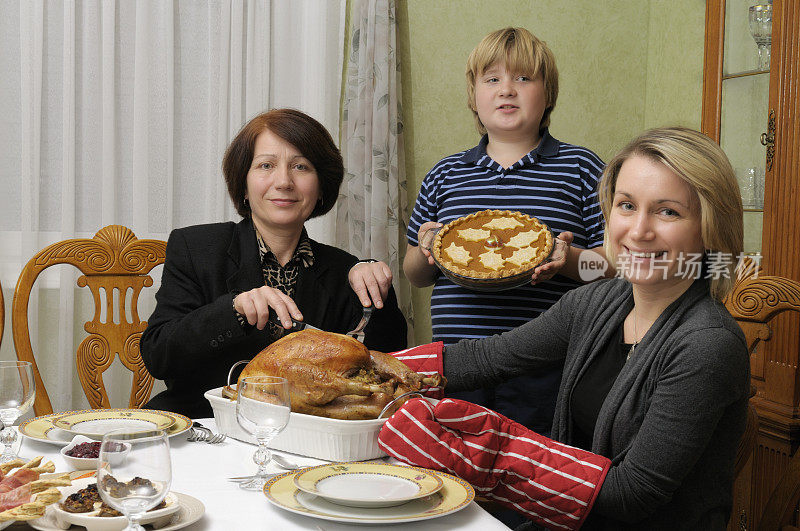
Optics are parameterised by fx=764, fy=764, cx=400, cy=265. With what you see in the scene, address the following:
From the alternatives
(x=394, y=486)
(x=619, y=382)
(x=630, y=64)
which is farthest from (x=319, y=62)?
(x=394, y=486)

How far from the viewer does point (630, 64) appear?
3609 mm

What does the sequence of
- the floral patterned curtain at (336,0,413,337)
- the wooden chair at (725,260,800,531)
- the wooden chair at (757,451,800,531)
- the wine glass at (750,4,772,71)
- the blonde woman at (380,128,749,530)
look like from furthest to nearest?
the floral patterned curtain at (336,0,413,337), the wine glass at (750,4,772,71), the wooden chair at (725,260,800,531), the wooden chair at (757,451,800,531), the blonde woman at (380,128,749,530)

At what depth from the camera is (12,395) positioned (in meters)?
1.17

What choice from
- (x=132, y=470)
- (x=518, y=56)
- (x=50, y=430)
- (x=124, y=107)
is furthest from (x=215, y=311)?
(x=124, y=107)

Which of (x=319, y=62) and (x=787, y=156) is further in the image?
(x=319, y=62)

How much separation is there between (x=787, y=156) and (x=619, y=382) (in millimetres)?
1497

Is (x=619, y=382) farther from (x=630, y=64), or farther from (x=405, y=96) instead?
(x=630, y=64)

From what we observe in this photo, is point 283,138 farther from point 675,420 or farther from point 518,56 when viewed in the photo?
point 675,420

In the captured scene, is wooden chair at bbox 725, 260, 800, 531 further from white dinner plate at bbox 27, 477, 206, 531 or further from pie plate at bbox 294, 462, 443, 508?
white dinner plate at bbox 27, 477, 206, 531

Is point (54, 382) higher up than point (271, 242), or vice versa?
point (271, 242)

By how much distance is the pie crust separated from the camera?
1.80m

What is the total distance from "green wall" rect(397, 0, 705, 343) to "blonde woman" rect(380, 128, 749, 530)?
6.01 feet

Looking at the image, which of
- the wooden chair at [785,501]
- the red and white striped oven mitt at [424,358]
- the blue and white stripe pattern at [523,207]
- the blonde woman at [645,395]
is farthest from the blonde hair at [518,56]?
the wooden chair at [785,501]

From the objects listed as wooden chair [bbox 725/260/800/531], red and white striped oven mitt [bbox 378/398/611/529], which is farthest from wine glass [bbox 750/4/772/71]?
red and white striped oven mitt [bbox 378/398/611/529]
